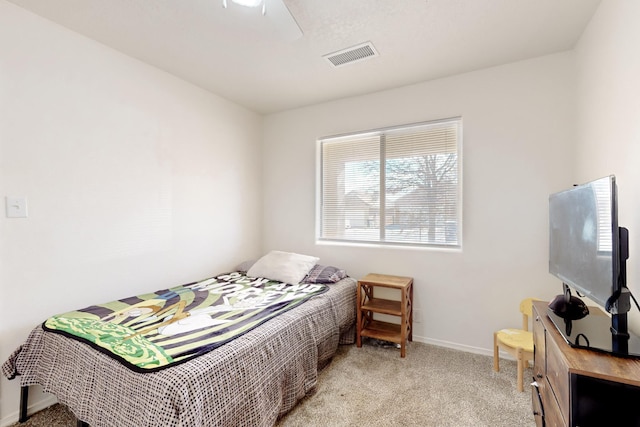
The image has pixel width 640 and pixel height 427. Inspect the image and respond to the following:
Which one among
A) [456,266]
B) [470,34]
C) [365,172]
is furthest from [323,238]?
[470,34]

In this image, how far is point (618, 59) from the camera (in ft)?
5.06

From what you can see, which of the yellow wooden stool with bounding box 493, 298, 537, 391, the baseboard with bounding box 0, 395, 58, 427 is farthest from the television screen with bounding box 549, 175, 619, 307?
the baseboard with bounding box 0, 395, 58, 427

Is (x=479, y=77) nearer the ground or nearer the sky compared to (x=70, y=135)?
nearer the sky

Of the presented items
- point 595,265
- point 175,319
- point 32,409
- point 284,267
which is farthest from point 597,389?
point 32,409

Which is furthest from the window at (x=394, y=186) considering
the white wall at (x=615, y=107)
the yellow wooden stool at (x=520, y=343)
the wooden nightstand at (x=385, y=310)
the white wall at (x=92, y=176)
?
the white wall at (x=92, y=176)

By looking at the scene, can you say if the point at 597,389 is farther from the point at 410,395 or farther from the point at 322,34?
the point at 322,34

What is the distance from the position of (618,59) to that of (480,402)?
2.19 metres

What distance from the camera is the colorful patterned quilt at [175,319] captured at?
1.40m

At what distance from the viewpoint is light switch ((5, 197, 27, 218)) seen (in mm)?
1726

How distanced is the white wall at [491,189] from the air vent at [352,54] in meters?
0.71

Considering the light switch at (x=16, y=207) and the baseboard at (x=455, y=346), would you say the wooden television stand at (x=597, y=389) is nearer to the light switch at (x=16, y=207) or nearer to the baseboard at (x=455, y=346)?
the baseboard at (x=455, y=346)

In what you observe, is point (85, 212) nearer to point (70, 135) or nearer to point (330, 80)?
point (70, 135)

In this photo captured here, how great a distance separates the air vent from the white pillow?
6.25 feet

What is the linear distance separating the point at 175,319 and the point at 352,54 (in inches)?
92.9
